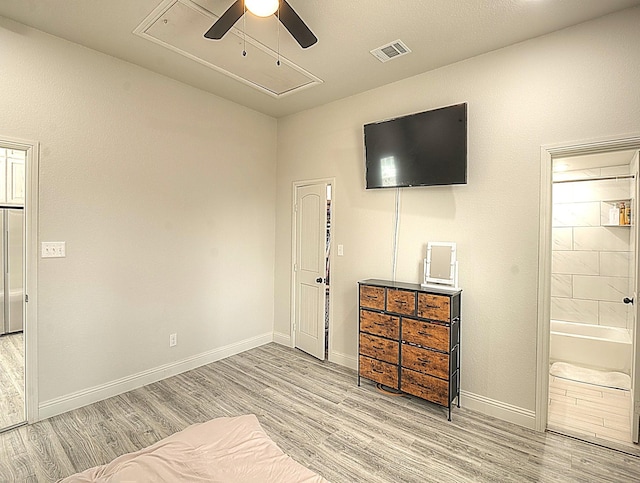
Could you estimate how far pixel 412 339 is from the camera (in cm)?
308

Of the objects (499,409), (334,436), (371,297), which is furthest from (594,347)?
(334,436)

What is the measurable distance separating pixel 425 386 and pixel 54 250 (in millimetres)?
3364

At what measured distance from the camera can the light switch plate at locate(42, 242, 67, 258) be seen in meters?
2.79

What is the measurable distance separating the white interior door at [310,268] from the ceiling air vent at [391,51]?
1596mm

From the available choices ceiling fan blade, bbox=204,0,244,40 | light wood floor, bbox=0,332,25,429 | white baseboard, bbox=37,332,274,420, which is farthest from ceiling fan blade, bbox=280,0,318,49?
light wood floor, bbox=0,332,25,429

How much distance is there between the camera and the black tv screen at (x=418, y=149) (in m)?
2.99

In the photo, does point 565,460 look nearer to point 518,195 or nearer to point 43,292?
point 518,195

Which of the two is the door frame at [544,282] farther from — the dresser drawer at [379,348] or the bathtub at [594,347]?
the bathtub at [594,347]

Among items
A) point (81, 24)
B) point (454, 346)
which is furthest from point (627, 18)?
point (81, 24)

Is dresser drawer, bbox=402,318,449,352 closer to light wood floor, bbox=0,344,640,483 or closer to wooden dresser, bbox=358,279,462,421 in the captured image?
wooden dresser, bbox=358,279,462,421

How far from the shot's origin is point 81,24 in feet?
8.65

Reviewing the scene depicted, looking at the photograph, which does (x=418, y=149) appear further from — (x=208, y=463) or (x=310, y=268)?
(x=208, y=463)

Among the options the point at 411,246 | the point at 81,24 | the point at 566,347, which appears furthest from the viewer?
the point at 566,347

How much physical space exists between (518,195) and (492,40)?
4.20 feet
